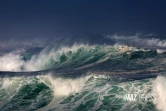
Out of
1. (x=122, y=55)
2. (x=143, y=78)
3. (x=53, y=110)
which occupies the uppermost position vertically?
(x=122, y=55)

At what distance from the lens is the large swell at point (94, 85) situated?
850 inches

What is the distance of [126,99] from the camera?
21.9 metres

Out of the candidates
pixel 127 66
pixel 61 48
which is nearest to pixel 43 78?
pixel 127 66

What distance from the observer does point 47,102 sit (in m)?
22.9

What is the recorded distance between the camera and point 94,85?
81.3 feet

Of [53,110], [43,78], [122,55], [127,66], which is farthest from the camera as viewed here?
[122,55]

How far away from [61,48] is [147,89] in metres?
22.9

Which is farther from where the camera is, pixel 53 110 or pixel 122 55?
pixel 122 55

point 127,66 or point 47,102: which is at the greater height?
point 127,66

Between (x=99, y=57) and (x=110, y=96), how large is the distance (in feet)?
41.8

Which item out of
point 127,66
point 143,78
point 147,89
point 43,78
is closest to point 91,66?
point 127,66

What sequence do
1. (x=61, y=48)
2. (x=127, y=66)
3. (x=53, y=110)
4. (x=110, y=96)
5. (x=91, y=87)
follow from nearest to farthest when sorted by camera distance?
(x=53, y=110)
(x=110, y=96)
(x=91, y=87)
(x=127, y=66)
(x=61, y=48)

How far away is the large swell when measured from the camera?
2158 centimetres

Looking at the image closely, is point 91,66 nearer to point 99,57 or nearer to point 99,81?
point 99,57
